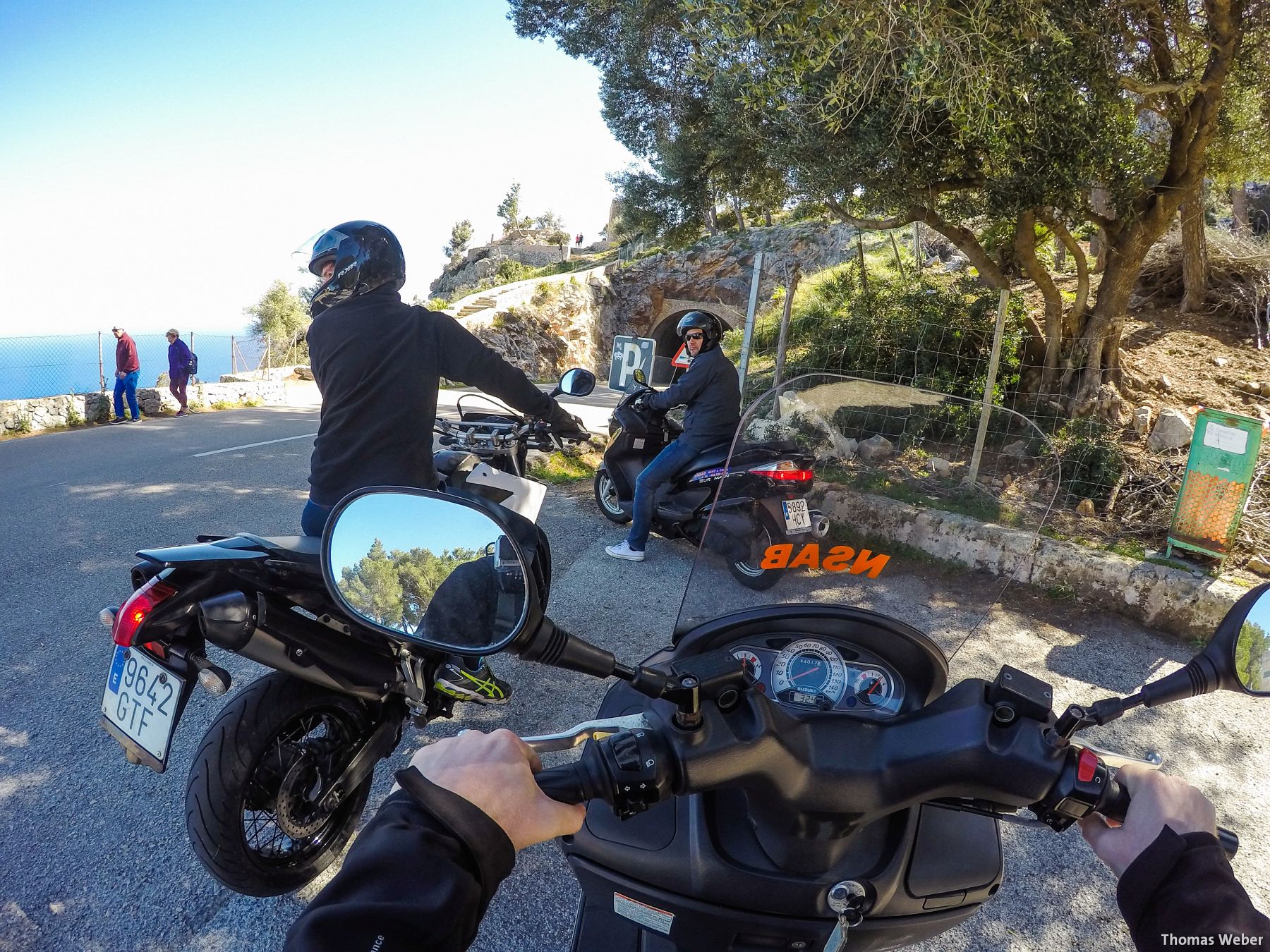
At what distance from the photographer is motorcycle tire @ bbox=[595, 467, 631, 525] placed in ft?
21.8

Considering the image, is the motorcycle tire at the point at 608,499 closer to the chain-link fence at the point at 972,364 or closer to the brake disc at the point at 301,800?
the chain-link fence at the point at 972,364

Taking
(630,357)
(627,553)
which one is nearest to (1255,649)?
(627,553)

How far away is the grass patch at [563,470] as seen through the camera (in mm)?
7992

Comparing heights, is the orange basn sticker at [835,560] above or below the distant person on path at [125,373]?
above

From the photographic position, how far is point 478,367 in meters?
2.98

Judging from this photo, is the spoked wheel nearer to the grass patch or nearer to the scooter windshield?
the scooter windshield

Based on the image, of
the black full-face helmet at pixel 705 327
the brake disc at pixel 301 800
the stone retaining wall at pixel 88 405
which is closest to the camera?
the brake disc at pixel 301 800

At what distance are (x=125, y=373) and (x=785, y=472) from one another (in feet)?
49.1

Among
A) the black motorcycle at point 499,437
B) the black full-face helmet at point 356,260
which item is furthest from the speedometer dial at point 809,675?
the black motorcycle at point 499,437

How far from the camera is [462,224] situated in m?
63.8

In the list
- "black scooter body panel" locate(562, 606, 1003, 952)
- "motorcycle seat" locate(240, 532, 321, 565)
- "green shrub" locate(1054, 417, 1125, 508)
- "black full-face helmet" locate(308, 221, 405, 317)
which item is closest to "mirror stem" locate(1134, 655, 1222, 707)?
"black scooter body panel" locate(562, 606, 1003, 952)

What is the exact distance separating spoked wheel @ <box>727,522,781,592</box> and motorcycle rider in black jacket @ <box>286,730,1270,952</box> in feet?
2.09

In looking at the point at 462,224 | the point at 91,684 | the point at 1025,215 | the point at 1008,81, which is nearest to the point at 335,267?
the point at 91,684

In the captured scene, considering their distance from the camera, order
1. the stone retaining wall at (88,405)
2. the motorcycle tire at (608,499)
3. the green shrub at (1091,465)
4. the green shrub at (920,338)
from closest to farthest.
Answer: the green shrub at (1091,465) → the motorcycle tire at (608,499) → the green shrub at (920,338) → the stone retaining wall at (88,405)
